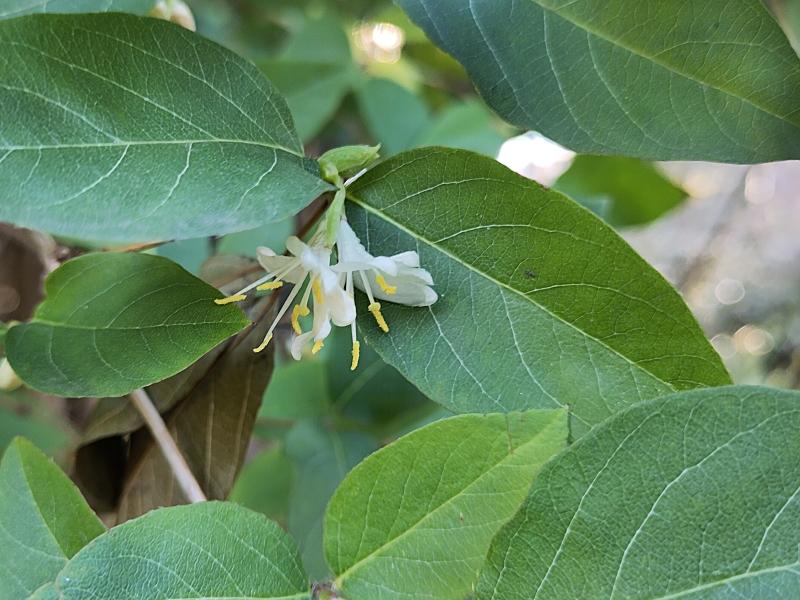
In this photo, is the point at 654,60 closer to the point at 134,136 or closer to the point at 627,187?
the point at 134,136

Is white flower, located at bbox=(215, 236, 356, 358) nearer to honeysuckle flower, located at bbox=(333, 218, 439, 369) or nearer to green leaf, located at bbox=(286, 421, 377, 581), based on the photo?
honeysuckle flower, located at bbox=(333, 218, 439, 369)

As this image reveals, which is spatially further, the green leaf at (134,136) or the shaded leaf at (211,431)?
the shaded leaf at (211,431)

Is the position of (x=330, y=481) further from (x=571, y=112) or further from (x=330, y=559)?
(x=571, y=112)

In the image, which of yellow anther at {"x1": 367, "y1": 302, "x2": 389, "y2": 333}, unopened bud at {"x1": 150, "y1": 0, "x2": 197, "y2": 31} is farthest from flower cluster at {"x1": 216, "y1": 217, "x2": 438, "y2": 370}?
unopened bud at {"x1": 150, "y1": 0, "x2": 197, "y2": 31}

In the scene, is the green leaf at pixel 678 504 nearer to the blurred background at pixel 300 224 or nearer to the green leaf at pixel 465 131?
the blurred background at pixel 300 224

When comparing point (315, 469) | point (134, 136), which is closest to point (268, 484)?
point (315, 469)

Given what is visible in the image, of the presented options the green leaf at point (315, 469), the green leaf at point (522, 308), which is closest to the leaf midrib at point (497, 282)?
the green leaf at point (522, 308)

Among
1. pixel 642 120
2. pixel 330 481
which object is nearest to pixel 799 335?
pixel 330 481
